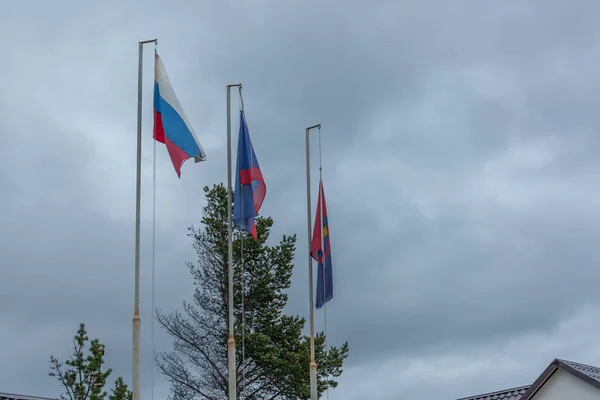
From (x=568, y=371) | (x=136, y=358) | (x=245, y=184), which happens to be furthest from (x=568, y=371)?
(x=136, y=358)

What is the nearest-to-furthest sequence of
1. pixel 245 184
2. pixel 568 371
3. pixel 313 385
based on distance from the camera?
1. pixel 245 184
2. pixel 313 385
3. pixel 568 371

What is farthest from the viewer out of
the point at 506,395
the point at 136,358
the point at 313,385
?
the point at 506,395

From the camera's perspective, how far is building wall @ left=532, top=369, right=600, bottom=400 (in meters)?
25.2

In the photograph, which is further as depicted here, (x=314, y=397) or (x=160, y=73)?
(x=314, y=397)

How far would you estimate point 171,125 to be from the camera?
2103cm

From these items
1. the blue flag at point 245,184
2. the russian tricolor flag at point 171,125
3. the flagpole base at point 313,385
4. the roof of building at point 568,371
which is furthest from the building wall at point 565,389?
the russian tricolor flag at point 171,125

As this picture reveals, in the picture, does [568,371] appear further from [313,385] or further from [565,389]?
[313,385]

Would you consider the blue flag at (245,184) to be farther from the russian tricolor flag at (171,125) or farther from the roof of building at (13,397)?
the roof of building at (13,397)

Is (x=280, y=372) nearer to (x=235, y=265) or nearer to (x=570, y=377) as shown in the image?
(x=235, y=265)

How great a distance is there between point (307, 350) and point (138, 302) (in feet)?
86.0

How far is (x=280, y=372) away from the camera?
44188mm

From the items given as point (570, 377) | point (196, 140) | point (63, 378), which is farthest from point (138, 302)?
point (63, 378)

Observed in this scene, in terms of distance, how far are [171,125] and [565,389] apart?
1329 cm

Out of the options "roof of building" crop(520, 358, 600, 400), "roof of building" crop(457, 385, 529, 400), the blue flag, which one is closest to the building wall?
"roof of building" crop(520, 358, 600, 400)
